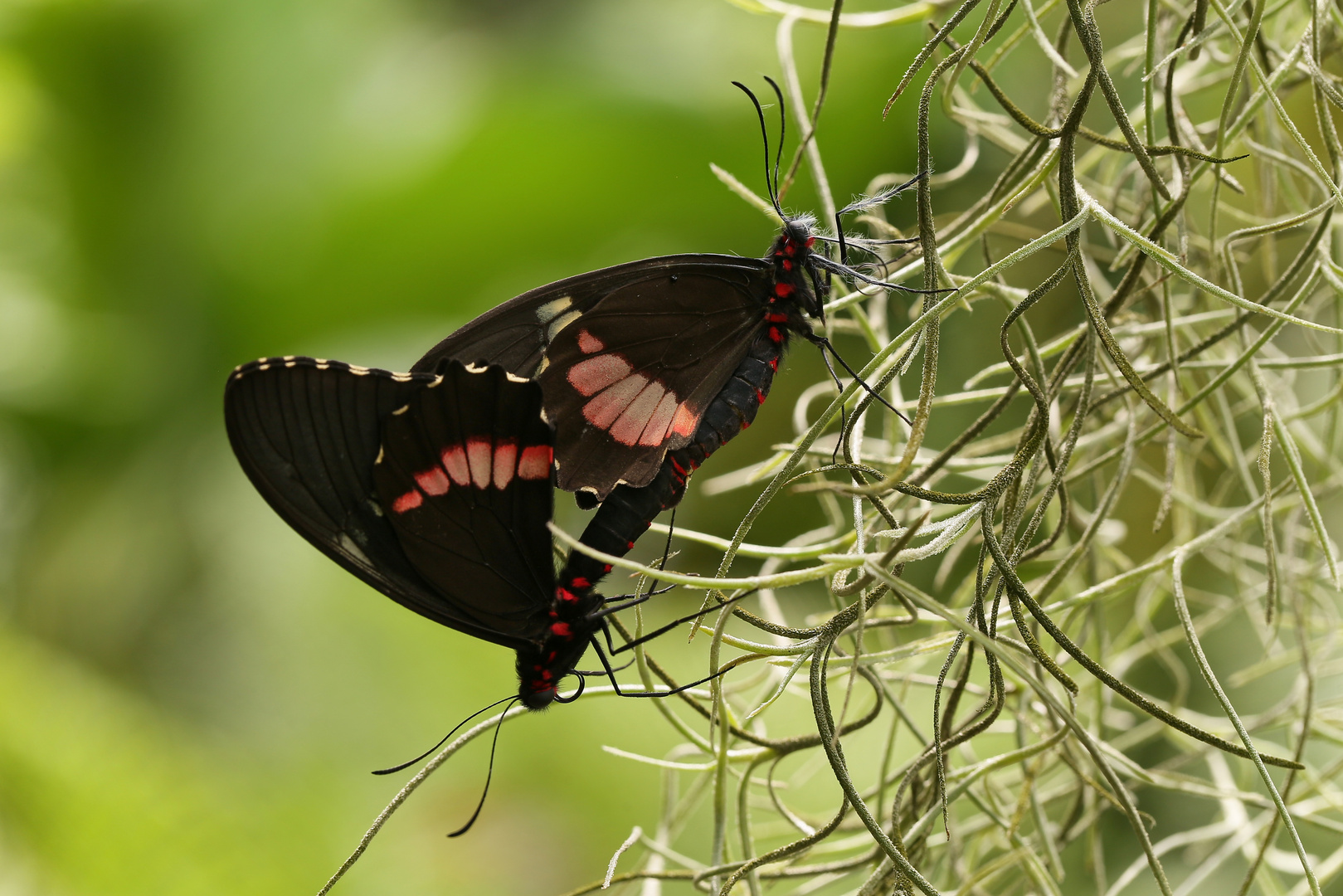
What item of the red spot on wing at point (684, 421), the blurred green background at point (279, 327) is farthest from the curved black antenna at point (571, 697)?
the blurred green background at point (279, 327)

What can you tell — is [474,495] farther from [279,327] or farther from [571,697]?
[279,327]

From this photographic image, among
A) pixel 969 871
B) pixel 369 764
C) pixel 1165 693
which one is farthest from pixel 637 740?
pixel 969 871

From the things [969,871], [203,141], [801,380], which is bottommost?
[969,871]

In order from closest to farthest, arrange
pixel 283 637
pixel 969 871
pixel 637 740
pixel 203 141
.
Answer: pixel 969 871
pixel 637 740
pixel 283 637
pixel 203 141

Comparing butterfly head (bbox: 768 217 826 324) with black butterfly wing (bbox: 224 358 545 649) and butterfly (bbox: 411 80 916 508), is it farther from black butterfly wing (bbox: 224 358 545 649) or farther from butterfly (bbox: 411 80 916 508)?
black butterfly wing (bbox: 224 358 545 649)

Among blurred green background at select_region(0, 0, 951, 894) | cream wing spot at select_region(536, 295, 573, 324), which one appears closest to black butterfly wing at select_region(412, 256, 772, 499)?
cream wing spot at select_region(536, 295, 573, 324)

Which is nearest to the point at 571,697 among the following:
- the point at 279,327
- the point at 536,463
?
the point at 536,463

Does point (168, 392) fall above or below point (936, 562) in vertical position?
above

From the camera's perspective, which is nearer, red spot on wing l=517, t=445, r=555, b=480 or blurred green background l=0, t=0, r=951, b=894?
red spot on wing l=517, t=445, r=555, b=480

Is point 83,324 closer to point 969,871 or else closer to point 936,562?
point 936,562
